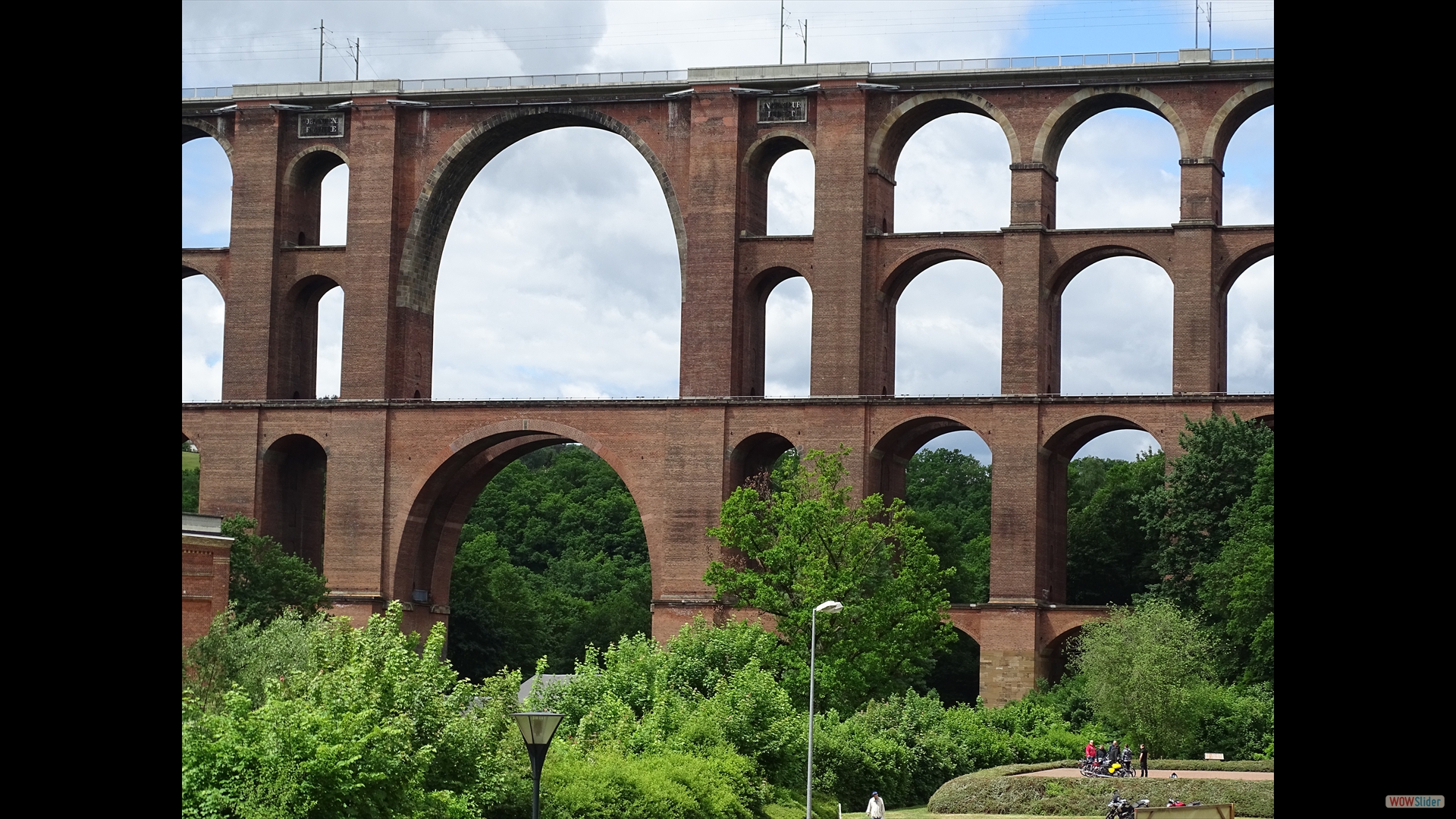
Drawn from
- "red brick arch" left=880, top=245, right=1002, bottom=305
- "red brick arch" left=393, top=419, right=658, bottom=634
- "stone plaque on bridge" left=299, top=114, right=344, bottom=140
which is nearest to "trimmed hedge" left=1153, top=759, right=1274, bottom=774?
"red brick arch" left=880, top=245, right=1002, bottom=305

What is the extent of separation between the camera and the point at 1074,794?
3584 cm

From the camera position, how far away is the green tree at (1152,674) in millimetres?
43875

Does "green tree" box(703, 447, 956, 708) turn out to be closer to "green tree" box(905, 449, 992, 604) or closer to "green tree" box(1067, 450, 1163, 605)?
"green tree" box(905, 449, 992, 604)

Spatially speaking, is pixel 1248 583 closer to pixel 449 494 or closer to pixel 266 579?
pixel 449 494

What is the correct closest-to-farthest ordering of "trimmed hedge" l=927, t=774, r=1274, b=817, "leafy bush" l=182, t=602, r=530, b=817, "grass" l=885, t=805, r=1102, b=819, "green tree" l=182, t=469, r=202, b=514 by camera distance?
"leafy bush" l=182, t=602, r=530, b=817 → "trimmed hedge" l=927, t=774, r=1274, b=817 → "grass" l=885, t=805, r=1102, b=819 → "green tree" l=182, t=469, r=202, b=514

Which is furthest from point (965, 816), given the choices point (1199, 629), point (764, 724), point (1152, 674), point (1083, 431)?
point (1083, 431)

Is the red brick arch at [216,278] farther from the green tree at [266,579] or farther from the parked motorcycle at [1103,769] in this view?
the parked motorcycle at [1103,769]

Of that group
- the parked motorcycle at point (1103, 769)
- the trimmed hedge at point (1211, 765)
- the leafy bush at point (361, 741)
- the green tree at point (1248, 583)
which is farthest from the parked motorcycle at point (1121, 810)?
the green tree at point (1248, 583)

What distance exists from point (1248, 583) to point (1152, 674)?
4.11 m

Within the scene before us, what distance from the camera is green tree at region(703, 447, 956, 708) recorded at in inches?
1860

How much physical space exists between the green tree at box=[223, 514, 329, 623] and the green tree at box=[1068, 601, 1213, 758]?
2323cm

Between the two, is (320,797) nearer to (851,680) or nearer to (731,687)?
(731,687)

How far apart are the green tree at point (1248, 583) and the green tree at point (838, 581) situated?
23.9ft
